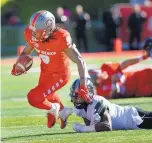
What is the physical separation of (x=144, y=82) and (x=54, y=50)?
156 inches

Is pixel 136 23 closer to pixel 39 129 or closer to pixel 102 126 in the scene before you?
pixel 39 129

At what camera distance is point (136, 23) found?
85.3 ft

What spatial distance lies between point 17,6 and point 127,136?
2343 centimetres

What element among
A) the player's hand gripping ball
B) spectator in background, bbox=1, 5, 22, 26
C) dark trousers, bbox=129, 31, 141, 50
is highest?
the player's hand gripping ball

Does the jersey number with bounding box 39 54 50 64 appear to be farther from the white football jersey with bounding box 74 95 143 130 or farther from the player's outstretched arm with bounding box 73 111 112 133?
the player's outstretched arm with bounding box 73 111 112 133

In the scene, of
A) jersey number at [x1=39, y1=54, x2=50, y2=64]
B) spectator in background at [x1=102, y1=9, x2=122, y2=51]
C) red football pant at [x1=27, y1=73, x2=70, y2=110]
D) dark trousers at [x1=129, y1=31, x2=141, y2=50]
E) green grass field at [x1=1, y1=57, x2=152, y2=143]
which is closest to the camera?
green grass field at [x1=1, y1=57, x2=152, y2=143]

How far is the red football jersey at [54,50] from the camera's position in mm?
8967

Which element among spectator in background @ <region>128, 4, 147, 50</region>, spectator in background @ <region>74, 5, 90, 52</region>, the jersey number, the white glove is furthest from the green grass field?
spectator in background @ <region>128, 4, 147, 50</region>

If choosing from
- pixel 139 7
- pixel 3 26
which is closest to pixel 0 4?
pixel 3 26

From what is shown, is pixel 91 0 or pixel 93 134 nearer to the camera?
pixel 93 134

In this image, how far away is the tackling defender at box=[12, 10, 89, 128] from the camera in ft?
29.0

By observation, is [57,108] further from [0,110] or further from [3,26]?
[3,26]

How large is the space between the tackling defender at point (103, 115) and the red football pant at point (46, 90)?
1.81 ft

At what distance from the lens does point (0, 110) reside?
11.6 metres
